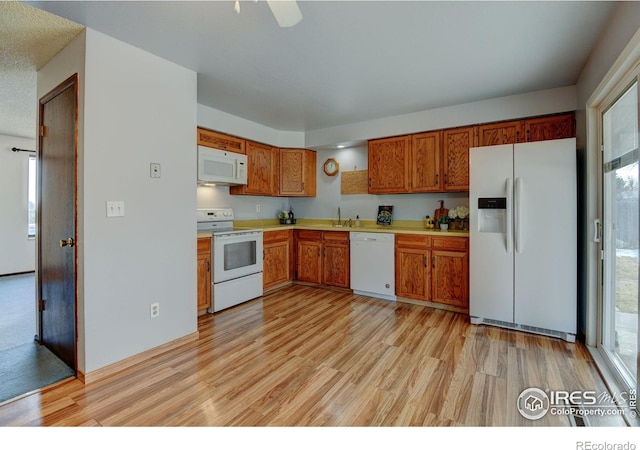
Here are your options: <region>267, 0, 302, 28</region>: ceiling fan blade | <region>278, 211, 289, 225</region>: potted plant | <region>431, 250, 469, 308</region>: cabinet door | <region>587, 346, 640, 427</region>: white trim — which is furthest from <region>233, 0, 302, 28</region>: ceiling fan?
<region>278, 211, 289, 225</region>: potted plant

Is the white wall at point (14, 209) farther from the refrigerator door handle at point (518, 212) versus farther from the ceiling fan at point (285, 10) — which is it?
the refrigerator door handle at point (518, 212)

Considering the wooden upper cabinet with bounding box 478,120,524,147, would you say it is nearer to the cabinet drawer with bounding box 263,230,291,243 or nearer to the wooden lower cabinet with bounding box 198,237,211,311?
the cabinet drawer with bounding box 263,230,291,243

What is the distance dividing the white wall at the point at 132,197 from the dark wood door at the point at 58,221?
0.16 m

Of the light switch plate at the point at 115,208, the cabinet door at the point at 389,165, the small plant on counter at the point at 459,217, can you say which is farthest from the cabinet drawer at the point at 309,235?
the light switch plate at the point at 115,208

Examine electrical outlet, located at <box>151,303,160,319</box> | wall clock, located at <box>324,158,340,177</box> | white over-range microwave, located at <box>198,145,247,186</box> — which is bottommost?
electrical outlet, located at <box>151,303,160,319</box>

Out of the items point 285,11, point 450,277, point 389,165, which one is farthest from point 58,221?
point 450,277

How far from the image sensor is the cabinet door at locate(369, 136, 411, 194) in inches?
158

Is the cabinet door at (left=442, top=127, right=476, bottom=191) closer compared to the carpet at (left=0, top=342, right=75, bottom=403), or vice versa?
the carpet at (left=0, top=342, right=75, bottom=403)

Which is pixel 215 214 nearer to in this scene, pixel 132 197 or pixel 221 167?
pixel 221 167

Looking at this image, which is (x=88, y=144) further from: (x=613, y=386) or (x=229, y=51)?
(x=613, y=386)

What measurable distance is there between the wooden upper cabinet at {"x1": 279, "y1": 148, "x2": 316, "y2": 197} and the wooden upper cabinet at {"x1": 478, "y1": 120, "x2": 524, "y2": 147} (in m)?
2.50

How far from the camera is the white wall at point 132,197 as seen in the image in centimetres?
209

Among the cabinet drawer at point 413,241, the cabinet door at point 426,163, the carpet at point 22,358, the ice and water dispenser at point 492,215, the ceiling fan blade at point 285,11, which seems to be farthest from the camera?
the cabinet door at point 426,163
